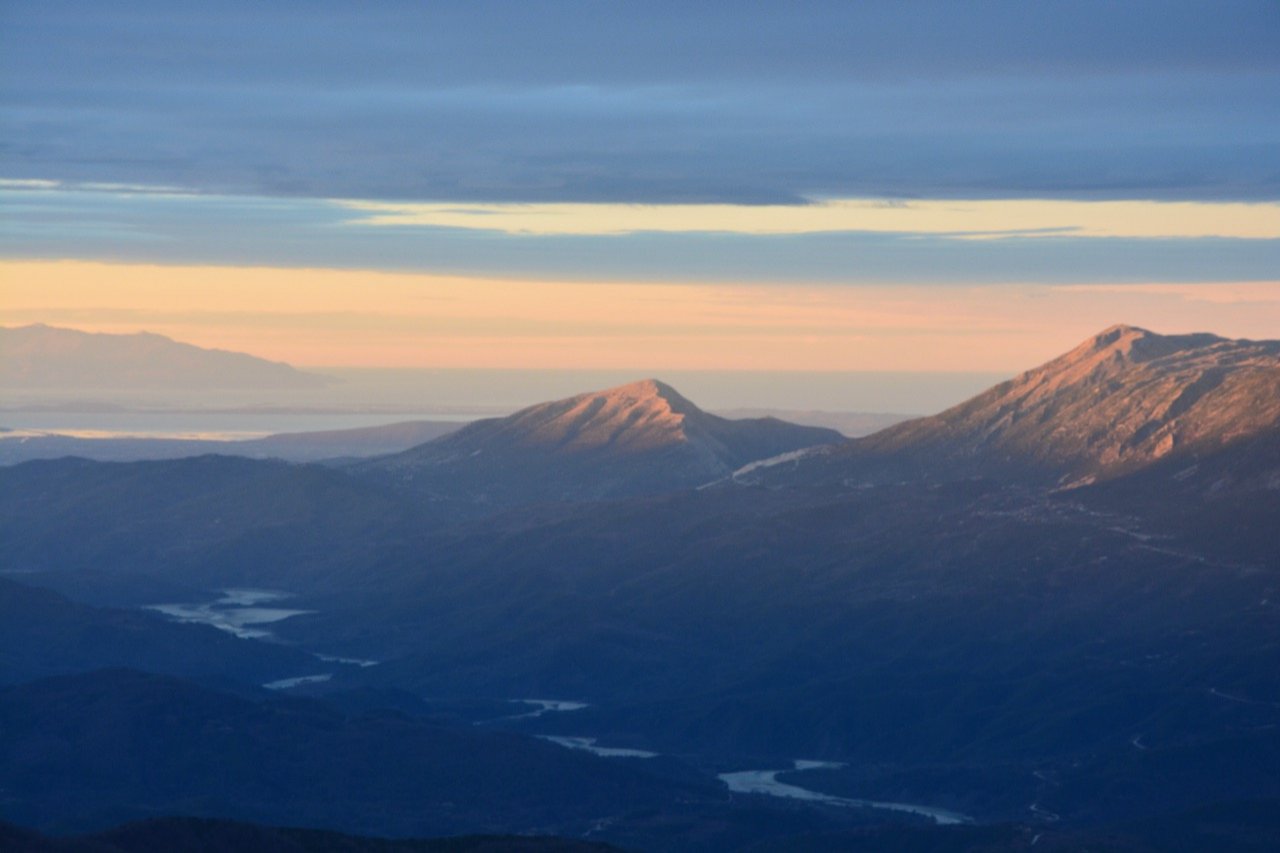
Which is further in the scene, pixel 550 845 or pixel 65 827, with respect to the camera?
pixel 65 827

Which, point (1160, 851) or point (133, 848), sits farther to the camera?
point (1160, 851)

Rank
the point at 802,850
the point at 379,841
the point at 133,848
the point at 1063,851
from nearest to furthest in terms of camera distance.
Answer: the point at 133,848 < the point at 379,841 < the point at 1063,851 < the point at 802,850

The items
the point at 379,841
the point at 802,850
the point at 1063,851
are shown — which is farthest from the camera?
the point at 802,850

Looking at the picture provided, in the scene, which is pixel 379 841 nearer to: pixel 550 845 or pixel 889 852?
pixel 550 845

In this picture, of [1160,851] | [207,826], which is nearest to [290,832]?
[207,826]

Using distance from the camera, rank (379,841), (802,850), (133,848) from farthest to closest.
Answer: (802,850), (379,841), (133,848)

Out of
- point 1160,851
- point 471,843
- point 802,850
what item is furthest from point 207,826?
point 1160,851

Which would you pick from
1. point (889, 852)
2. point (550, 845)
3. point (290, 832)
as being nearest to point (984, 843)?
point (889, 852)

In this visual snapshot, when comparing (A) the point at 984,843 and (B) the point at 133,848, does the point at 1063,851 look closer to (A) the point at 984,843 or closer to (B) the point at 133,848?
(A) the point at 984,843
